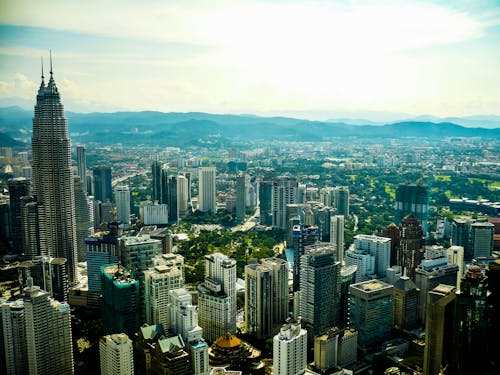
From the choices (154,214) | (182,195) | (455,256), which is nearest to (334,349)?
(455,256)

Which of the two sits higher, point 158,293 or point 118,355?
point 158,293

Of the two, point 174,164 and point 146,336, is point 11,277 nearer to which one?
point 146,336

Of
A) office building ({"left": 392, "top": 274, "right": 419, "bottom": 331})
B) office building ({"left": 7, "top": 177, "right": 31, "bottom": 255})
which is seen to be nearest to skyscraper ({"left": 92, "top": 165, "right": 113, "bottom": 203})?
office building ({"left": 7, "top": 177, "right": 31, "bottom": 255})

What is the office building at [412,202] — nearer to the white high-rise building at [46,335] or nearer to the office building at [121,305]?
the office building at [121,305]

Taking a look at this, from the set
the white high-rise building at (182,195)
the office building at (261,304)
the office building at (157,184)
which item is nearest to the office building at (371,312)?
the office building at (261,304)

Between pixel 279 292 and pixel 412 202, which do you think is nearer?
pixel 279 292

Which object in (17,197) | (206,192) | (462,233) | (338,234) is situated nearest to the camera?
(17,197)

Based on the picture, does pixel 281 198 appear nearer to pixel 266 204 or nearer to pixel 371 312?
pixel 266 204
